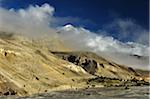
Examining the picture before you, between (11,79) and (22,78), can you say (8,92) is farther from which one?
(22,78)

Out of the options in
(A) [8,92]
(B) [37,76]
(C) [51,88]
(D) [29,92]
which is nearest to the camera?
(A) [8,92]

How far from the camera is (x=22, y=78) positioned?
12862cm

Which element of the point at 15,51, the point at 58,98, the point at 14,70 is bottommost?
the point at 58,98

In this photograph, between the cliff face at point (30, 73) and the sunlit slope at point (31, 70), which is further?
the sunlit slope at point (31, 70)

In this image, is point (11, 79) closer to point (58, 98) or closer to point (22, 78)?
point (22, 78)

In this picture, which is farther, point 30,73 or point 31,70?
point 31,70

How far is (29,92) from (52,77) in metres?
42.4

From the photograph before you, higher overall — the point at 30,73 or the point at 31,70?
the point at 31,70

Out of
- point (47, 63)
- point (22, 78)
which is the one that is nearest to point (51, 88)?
point (22, 78)

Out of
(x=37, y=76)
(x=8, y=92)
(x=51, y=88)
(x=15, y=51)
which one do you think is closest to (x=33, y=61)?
(x=15, y=51)

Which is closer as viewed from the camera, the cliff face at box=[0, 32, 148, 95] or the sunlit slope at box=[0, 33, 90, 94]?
the cliff face at box=[0, 32, 148, 95]

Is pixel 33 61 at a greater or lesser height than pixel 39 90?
greater

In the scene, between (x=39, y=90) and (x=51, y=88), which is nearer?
(x=39, y=90)

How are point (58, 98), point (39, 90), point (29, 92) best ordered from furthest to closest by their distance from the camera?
1. point (39, 90)
2. point (29, 92)
3. point (58, 98)
